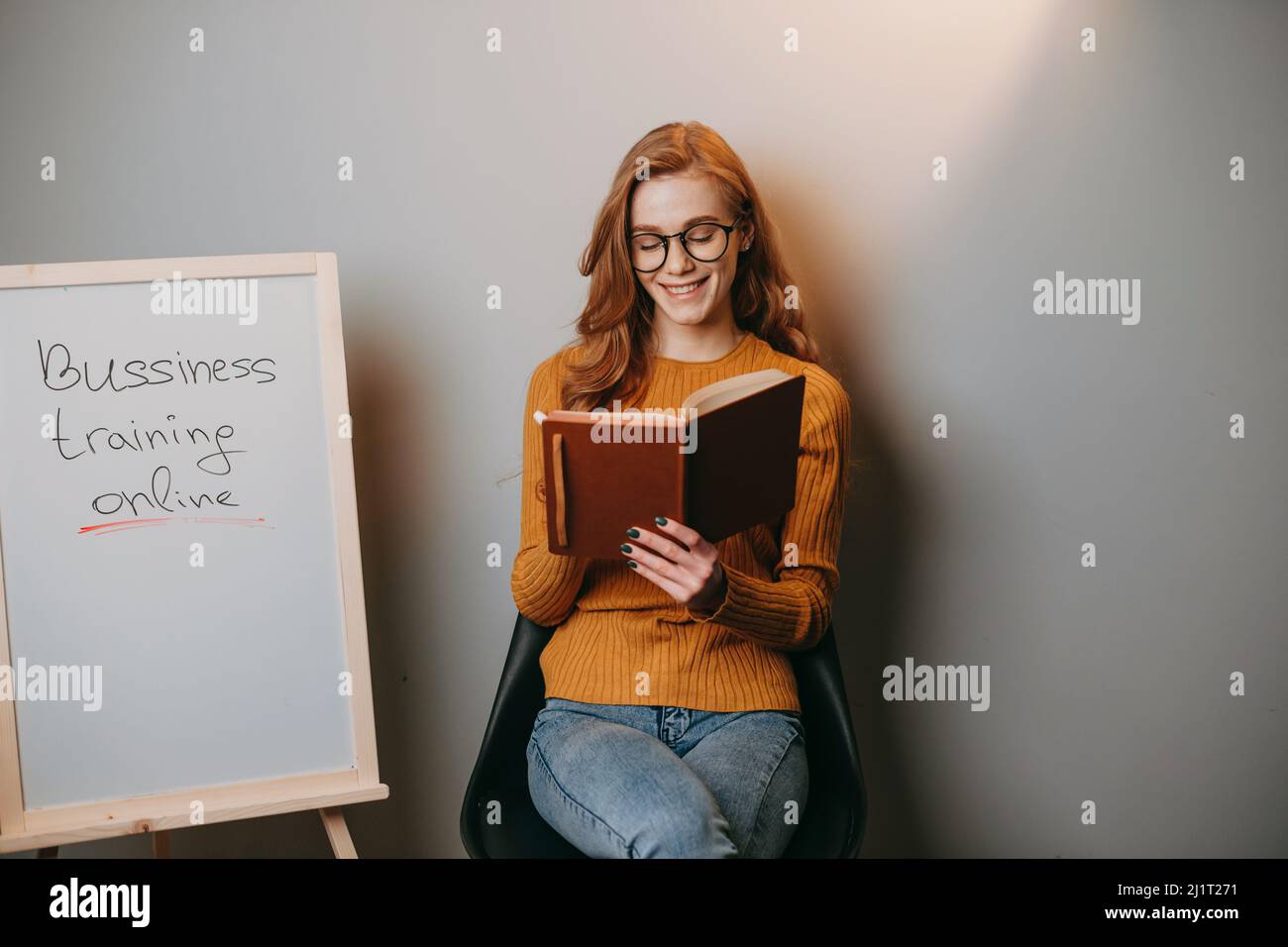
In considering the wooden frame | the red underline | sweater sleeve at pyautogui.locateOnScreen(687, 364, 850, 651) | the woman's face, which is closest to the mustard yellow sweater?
sweater sleeve at pyautogui.locateOnScreen(687, 364, 850, 651)

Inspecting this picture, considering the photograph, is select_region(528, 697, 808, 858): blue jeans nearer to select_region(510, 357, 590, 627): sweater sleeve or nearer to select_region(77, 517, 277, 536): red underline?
select_region(510, 357, 590, 627): sweater sleeve

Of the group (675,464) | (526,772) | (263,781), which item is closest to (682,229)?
(675,464)

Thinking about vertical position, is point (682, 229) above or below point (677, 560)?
above

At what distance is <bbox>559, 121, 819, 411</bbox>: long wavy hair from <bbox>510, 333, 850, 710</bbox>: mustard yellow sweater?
45 millimetres

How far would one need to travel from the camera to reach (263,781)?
151 centimetres

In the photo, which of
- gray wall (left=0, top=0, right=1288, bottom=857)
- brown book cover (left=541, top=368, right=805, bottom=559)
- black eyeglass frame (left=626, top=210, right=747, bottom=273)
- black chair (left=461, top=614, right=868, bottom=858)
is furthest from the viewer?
gray wall (left=0, top=0, right=1288, bottom=857)

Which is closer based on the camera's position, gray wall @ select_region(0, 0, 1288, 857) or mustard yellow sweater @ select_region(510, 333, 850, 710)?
mustard yellow sweater @ select_region(510, 333, 850, 710)

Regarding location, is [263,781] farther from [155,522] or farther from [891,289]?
[891,289]

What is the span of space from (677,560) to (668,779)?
0.90ft

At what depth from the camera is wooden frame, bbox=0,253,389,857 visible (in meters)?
1.43

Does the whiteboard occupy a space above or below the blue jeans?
above
